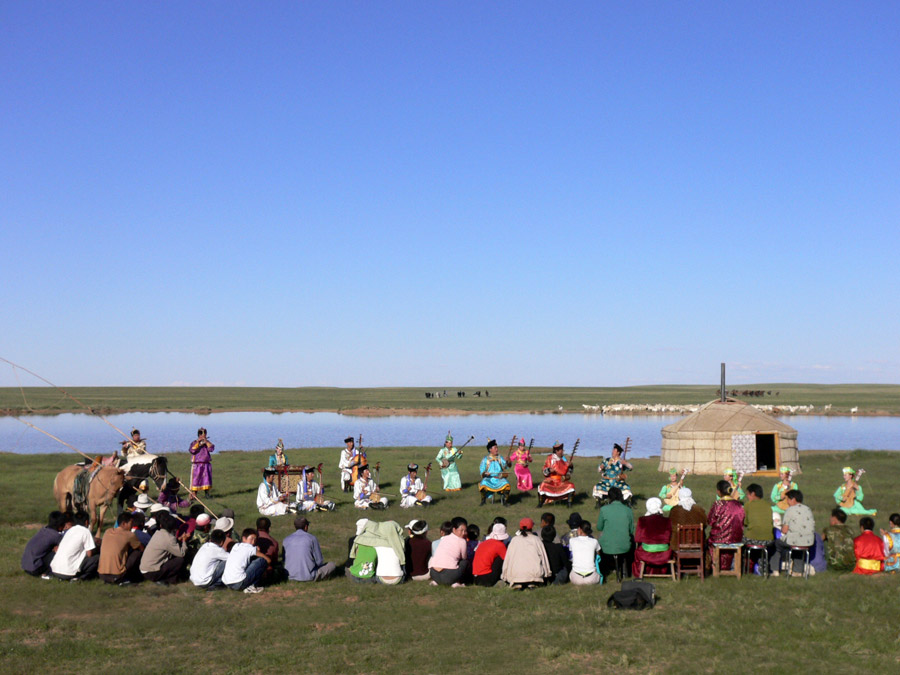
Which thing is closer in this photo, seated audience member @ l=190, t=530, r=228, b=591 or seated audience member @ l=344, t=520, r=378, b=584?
seated audience member @ l=190, t=530, r=228, b=591

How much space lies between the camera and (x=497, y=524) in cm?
1194

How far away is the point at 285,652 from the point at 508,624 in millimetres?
2540

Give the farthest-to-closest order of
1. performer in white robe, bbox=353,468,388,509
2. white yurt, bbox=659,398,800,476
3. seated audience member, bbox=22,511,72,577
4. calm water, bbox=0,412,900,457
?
calm water, bbox=0,412,900,457 < white yurt, bbox=659,398,800,476 < performer in white robe, bbox=353,468,388,509 < seated audience member, bbox=22,511,72,577

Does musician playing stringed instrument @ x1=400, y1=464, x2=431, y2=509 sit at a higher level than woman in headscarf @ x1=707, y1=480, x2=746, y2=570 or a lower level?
lower

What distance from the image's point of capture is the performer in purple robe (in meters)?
19.8

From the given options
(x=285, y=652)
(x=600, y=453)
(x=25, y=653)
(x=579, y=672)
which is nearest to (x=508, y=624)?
A: (x=579, y=672)

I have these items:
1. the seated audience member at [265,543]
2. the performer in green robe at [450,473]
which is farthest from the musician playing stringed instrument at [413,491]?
the seated audience member at [265,543]

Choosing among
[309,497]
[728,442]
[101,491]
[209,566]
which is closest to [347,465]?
[309,497]

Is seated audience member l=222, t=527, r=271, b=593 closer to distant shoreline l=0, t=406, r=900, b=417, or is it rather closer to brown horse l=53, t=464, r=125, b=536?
brown horse l=53, t=464, r=125, b=536

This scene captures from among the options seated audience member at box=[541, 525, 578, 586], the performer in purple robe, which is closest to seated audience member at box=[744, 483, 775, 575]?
seated audience member at box=[541, 525, 578, 586]

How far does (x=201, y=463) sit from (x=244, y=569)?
942 cm

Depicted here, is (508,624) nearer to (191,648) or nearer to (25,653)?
(191,648)

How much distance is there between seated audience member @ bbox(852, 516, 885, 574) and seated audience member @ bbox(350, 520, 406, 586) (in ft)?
20.4

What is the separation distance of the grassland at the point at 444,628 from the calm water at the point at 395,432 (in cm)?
2728
